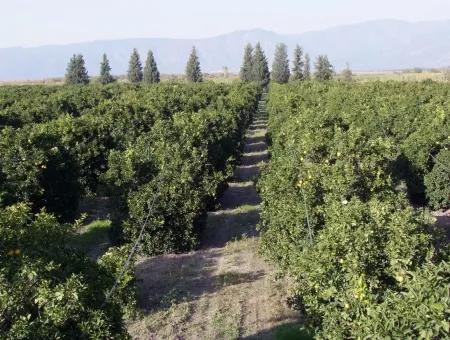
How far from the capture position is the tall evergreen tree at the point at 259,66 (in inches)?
4163

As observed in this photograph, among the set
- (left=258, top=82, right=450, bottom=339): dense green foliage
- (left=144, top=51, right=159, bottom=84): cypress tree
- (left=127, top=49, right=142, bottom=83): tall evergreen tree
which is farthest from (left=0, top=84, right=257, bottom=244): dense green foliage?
(left=127, top=49, right=142, bottom=83): tall evergreen tree

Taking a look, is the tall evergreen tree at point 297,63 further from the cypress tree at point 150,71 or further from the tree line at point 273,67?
the cypress tree at point 150,71

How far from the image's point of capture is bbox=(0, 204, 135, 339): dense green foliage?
5953 millimetres

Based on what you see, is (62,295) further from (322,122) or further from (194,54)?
(194,54)

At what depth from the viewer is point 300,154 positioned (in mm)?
13367

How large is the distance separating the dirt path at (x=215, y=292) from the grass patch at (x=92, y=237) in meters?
2.26

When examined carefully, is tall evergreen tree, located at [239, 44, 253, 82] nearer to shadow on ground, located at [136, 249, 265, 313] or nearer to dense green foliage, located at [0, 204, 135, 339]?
shadow on ground, located at [136, 249, 265, 313]

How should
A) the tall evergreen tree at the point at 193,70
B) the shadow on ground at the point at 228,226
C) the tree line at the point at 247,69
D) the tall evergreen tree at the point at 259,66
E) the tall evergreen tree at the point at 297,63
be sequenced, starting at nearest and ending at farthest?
the shadow on ground at the point at 228,226, the tree line at the point at 247,69, the tall evergreen tree at the point at 193,70, the tall evergreen tree at the point at 259,66, the tall evergreen tree at the point at 297,63

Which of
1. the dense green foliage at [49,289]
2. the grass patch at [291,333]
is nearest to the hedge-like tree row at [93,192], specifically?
the dense green foliage at [49,289]

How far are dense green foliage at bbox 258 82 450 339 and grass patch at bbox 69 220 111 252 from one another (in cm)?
598

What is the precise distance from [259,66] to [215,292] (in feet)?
314

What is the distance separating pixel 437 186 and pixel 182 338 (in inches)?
440

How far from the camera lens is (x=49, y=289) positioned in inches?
240

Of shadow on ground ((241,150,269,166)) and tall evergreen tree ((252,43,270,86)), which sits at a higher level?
tall evergreen tree ((252,43,270,86))
